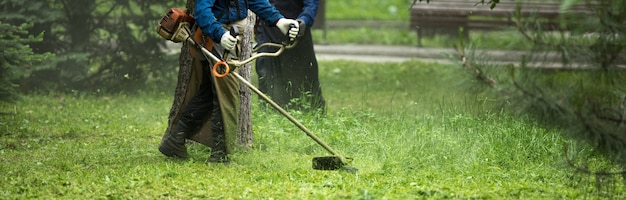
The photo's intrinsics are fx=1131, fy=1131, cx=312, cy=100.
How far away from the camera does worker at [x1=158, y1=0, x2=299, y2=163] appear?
734cm

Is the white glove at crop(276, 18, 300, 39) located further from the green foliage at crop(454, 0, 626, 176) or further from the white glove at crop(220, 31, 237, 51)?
the green foliage at crop(454, 0, 626, 176)

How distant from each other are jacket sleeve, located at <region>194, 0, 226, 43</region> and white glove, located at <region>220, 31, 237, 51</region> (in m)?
0.05

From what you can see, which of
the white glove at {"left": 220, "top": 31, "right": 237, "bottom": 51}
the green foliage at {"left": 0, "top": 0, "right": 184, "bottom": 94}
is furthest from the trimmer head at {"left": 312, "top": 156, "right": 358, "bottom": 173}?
the green foliage at {"left": 0, "top": 0, "right": 184, "bottom": 94}

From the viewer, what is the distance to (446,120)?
360 inches

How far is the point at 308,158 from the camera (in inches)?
322

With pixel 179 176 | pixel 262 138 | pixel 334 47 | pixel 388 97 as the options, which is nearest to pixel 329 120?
pixel 262 138

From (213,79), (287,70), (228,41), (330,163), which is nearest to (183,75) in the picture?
(213,79)

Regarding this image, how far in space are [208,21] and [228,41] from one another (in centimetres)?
23

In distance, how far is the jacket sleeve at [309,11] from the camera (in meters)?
9.64

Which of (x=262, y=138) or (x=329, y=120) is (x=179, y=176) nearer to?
(x=262, y=138)

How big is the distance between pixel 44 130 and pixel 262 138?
2194 mm

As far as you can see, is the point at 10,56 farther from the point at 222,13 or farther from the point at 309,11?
the point at 222,13

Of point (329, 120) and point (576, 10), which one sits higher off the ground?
point (576, 10)

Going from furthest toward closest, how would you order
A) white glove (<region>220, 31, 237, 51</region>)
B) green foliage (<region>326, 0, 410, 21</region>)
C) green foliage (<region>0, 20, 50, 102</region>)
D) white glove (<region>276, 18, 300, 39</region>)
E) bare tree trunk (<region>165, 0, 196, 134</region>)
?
green foliage (<region>326, 0, 410, 21</region>), green foliage (<region>0, 20, 50, 102</region>), bare tree trunk (<region>165, 0, 196, 134</region>), white glove (<region>276, 18, 300, 39</region>), white glove (<region>220, 31, 237, 51</region>)
